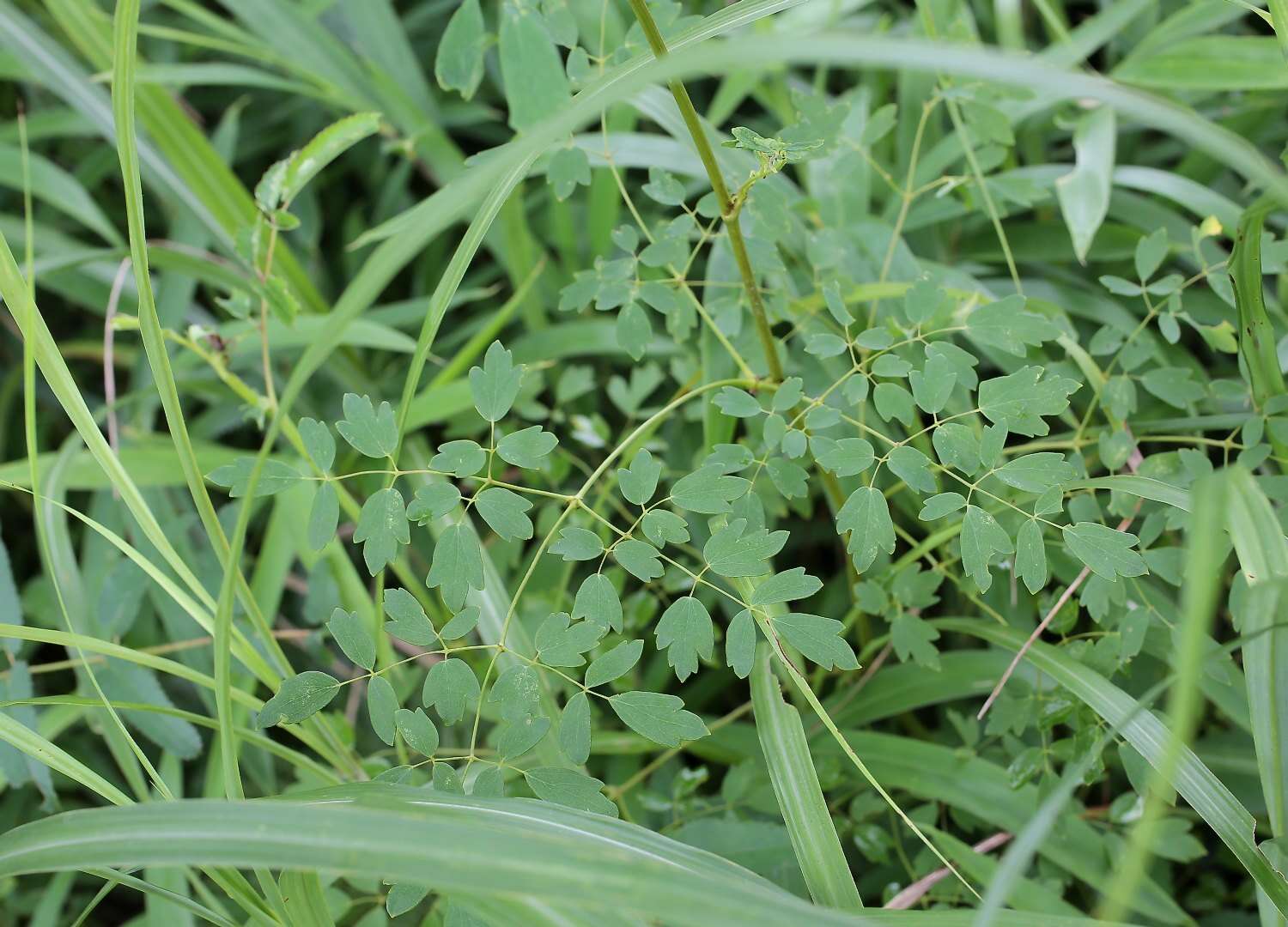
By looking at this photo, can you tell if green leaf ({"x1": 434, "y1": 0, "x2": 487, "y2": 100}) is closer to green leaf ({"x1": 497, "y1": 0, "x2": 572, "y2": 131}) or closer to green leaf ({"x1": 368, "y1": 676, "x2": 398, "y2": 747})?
green leaf ({"x1": 497, "y1": 0, "x2": 572, "y2": 131})

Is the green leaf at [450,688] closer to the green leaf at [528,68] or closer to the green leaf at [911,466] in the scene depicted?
the green leaf at [911,466]

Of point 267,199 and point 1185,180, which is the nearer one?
point 267,199

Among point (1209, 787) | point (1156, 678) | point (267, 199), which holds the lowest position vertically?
point (1156, 678)

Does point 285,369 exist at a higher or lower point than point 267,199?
lower

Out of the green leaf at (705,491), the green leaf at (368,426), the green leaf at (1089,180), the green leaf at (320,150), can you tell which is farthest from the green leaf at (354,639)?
the green leaf at (1089,180)

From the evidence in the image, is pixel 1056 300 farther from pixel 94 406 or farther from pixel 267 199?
pixel 94 406

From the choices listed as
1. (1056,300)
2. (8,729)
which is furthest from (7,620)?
(1056,300)

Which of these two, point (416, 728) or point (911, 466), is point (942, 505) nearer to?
point (911, 466)
